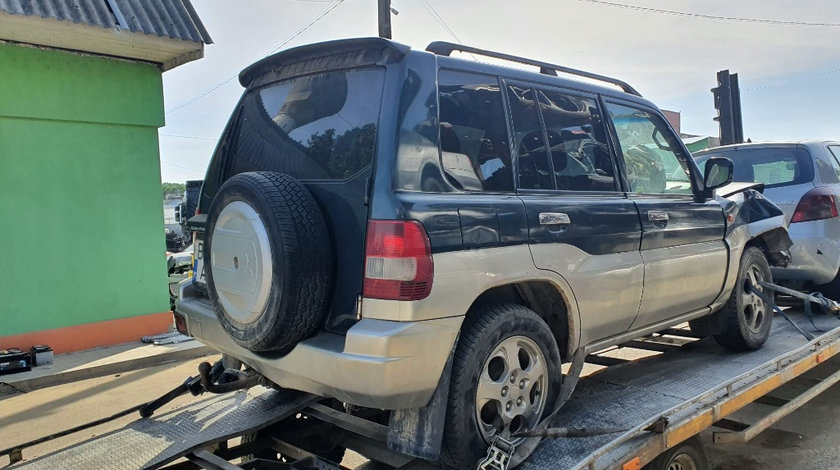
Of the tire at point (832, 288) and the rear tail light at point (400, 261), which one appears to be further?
the tire at point (832, 288)

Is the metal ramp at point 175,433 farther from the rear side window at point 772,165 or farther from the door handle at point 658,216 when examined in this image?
the rear side window at point 772,165

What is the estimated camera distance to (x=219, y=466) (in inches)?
108

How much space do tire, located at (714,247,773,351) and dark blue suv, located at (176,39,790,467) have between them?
1.06m

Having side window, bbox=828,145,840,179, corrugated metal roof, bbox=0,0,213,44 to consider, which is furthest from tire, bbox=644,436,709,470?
corrugated metal roof, bbox=0,0,213,44

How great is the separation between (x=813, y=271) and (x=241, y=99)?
17.0 ft

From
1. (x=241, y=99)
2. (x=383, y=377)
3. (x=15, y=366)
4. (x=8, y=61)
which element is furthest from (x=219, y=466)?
(x=8, y=61)

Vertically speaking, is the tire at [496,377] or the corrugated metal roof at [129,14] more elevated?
the corrugated metal roof at [129,14]

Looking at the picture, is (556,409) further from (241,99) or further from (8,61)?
(8,61)

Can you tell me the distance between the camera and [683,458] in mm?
3369

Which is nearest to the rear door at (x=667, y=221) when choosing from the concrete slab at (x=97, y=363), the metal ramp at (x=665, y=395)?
the metal ramp at (x=665, y=395)

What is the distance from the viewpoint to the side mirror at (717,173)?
429 centimetres

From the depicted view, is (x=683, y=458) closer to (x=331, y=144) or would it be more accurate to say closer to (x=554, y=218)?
(x=554, y=218)

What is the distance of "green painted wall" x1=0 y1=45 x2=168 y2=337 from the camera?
6777 mm

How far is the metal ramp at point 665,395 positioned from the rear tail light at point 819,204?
1.13m
